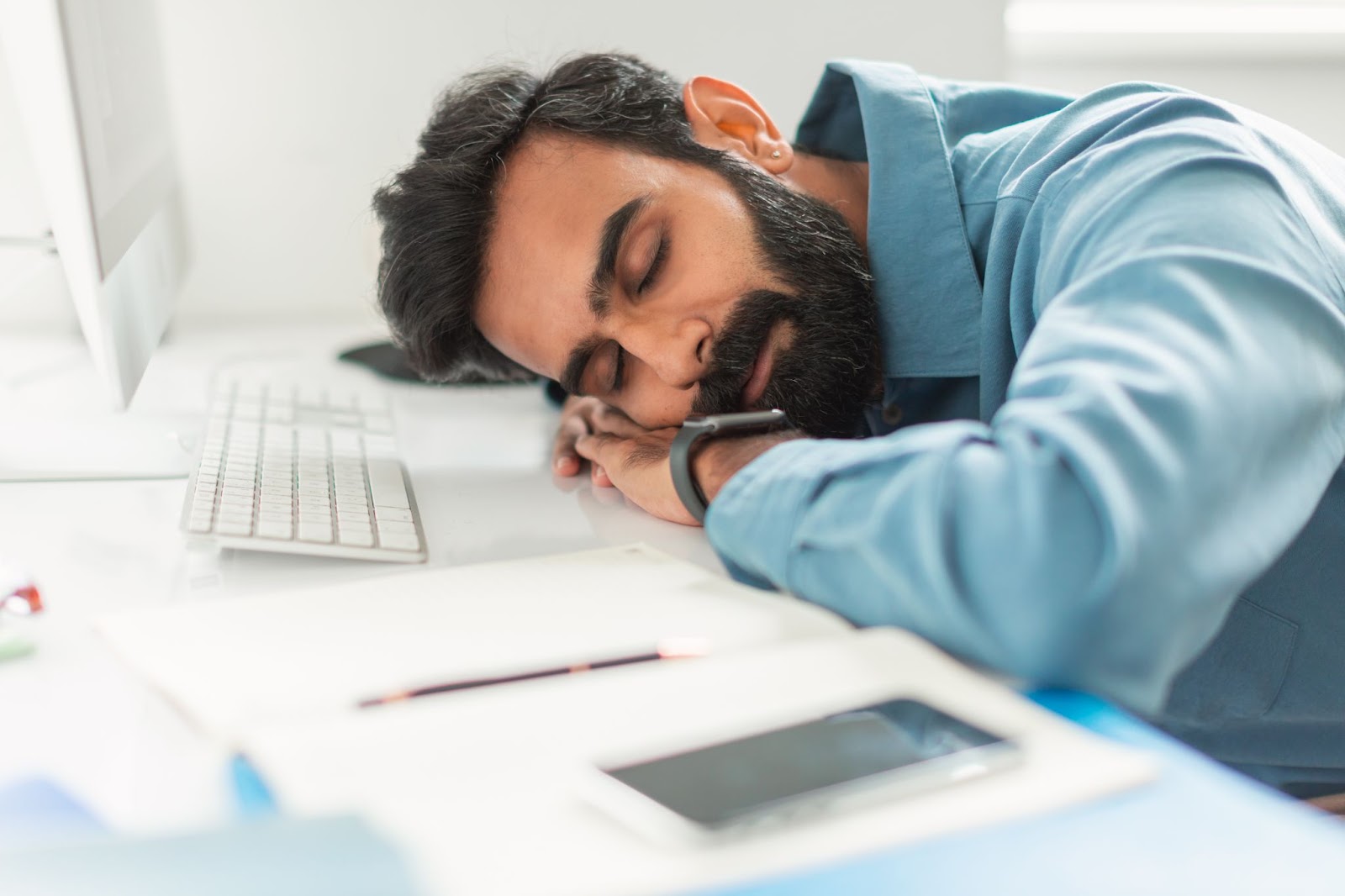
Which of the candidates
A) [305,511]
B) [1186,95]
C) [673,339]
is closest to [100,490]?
[305,511]

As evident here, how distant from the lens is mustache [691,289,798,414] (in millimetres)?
958

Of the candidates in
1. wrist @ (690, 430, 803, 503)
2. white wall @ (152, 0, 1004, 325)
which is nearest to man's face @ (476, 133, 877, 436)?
wrist @ (690, 430, 803, 503)

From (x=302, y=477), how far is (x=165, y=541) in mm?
125

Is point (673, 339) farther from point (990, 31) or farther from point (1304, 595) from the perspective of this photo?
point (990, 31)

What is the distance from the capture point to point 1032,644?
0.49 m

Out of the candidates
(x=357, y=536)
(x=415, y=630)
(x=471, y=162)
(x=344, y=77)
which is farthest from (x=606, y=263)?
(x=344, y=77)

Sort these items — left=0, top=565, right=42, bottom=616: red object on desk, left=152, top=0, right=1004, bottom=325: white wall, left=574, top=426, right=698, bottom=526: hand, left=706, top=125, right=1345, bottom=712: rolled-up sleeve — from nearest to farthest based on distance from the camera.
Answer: left=706, top=125, right=1345, bottom=712: rolled-up sleeve < left=0, top=565, right=42, bottom=616: red object on desk < left=574, top=426, right=698, bottom=526: hand < left=152, top=0, right=1004, bottom=325: white wall

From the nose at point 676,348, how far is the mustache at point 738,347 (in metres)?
0.01

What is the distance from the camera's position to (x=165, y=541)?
833 mm

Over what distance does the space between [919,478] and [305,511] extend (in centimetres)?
47

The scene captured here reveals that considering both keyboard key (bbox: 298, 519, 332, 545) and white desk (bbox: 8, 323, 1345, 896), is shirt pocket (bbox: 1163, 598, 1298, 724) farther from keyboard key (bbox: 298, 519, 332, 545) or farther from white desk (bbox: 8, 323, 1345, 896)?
keyboard key (bbox: 298, 519, 332, 545)

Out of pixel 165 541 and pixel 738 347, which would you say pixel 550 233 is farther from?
pixel 165 541

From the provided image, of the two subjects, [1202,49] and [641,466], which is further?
[1202,49]

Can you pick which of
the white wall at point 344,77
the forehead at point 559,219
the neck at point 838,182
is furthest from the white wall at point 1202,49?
the forehead at point 559,219
